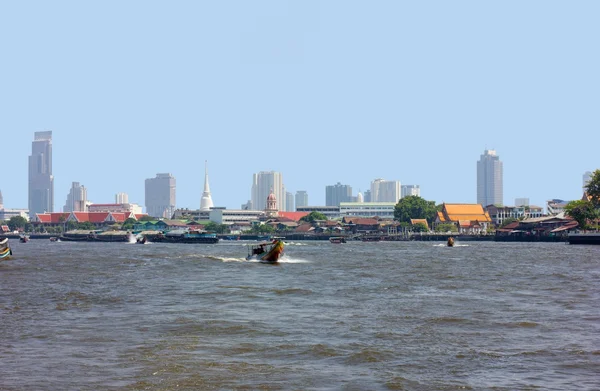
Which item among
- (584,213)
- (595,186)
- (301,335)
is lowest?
(301,335)

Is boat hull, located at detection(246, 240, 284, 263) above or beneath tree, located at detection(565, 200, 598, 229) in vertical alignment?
beneath

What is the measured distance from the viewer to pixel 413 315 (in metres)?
35.2

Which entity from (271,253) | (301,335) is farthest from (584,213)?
(301,335)

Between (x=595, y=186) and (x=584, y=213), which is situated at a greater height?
(x=595, y=186)

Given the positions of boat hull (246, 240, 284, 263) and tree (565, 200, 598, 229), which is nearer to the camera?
boat hull (246, 240, 284, 263)

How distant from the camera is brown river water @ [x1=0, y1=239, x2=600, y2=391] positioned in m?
22.6

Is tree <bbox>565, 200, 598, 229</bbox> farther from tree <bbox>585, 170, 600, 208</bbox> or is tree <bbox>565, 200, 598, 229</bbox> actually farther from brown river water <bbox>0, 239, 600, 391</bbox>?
brown river water <bbox>0, 239, 600, 391</bbox>

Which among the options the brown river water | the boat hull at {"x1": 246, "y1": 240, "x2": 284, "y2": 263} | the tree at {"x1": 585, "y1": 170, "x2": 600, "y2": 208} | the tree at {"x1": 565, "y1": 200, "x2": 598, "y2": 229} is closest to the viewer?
the brown river water

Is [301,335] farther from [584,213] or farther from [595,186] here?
[584,213]

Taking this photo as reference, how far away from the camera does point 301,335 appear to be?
2944 cm

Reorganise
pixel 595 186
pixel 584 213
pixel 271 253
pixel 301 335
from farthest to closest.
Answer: pixel 584 213 < pixel 595 186 < pixel 271 253 < pixel 301 335

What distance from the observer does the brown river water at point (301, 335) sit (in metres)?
22.6

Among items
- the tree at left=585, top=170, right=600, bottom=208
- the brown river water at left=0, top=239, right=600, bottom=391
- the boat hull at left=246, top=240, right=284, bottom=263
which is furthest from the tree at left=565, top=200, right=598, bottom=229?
the brown river water at left=0, top=239, right=600, bottom=391

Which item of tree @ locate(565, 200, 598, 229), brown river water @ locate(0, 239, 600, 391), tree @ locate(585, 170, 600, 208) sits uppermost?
tree @ locate(585, 170, 600, 208)
